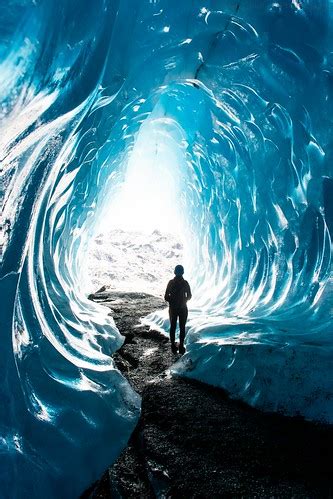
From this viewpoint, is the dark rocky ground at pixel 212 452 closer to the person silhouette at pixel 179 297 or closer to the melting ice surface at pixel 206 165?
the melting ice surface at pixel 206 165

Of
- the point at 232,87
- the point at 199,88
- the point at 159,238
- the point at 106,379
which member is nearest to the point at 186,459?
the point at 106,379

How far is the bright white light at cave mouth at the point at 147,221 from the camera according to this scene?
1145 centimetres

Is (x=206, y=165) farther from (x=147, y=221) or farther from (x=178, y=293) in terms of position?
(x=147, y=221)

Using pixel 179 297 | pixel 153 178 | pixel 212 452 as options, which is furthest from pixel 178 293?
pixel 153 178

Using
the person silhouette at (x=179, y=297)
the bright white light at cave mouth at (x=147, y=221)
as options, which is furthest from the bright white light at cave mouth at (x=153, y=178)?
the person silhouette at (x=179, y=297)

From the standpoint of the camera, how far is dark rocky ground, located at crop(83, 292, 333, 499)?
100 inches

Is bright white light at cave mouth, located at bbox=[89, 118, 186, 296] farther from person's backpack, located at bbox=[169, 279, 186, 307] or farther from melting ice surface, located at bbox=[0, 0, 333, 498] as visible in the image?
person's backpack, located at bbox=[169, 279, 186, 307]

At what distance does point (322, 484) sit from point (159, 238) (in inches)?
1170

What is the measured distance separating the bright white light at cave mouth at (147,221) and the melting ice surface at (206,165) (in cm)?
168

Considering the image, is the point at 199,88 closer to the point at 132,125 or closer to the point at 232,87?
the point at 232,87

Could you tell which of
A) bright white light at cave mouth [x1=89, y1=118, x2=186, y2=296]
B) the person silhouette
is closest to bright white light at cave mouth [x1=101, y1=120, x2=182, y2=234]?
bright white light at cave mouth [x1=89, y1=118, x2=186, y2=296]

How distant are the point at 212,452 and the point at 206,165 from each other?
8.22 m

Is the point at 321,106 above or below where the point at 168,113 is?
below

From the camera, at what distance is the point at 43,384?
319 centimetres
